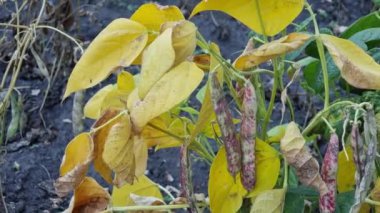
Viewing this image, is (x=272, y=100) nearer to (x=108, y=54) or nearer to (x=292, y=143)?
(x=292, y=143)

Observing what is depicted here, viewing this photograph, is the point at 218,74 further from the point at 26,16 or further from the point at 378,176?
the point at 26,16

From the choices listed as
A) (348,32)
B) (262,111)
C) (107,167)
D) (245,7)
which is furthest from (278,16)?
(348,32)

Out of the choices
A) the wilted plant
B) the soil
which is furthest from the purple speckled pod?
the soil

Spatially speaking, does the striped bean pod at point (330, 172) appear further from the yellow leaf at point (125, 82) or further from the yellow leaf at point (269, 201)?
the yellow leaf at point (125, 82)

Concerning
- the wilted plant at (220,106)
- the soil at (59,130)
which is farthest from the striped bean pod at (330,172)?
the soil at (59,130)

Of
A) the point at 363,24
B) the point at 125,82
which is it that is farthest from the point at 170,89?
the point at 363,24

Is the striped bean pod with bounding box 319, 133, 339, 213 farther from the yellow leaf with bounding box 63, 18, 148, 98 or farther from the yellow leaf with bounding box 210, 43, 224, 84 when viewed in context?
the yellow leaf with bounding box 63, 18, 148, 98

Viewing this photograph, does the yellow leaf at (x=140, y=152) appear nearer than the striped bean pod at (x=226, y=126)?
No
